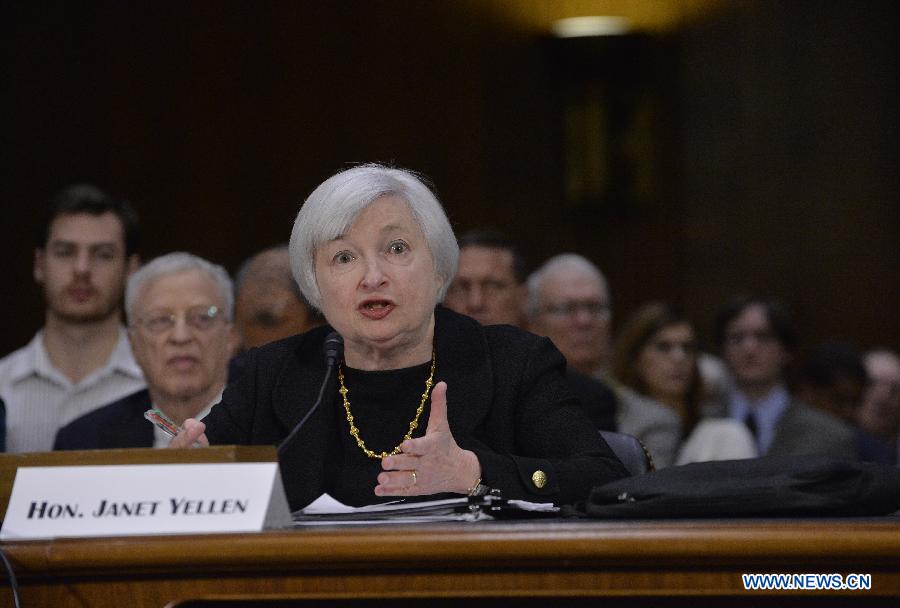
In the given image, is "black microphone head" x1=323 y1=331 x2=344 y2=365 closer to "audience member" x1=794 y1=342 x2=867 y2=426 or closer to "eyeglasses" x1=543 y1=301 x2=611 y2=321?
"eyeglasses" x1=543 y1=301 x2=611 y2=321

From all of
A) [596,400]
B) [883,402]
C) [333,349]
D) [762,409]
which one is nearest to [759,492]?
[333,349]

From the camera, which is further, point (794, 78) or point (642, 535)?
point (794, 78)

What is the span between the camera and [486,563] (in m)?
1.59

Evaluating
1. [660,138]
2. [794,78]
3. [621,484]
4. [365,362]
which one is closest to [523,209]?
[660,138]

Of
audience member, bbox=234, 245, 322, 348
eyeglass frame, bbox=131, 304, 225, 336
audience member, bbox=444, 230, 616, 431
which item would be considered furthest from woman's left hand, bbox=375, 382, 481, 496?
audience member, bbox=444, 230, 616, 431

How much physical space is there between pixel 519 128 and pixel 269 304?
9.76ft

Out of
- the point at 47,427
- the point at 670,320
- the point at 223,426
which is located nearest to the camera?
the point at 223,426

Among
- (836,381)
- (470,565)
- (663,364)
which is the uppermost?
(663,364)

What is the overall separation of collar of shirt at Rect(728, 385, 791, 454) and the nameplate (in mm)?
4150

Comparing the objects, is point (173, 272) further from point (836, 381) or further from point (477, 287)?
point (836, 381)

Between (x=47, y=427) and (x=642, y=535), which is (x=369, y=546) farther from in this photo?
(x=47, y=427)

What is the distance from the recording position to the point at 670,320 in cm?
522

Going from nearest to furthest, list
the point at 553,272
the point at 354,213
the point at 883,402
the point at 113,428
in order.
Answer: the point at 354,213 → the point at 113,428 → the point at 553,272 → the point at 883,402

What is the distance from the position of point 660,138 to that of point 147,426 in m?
4.17
